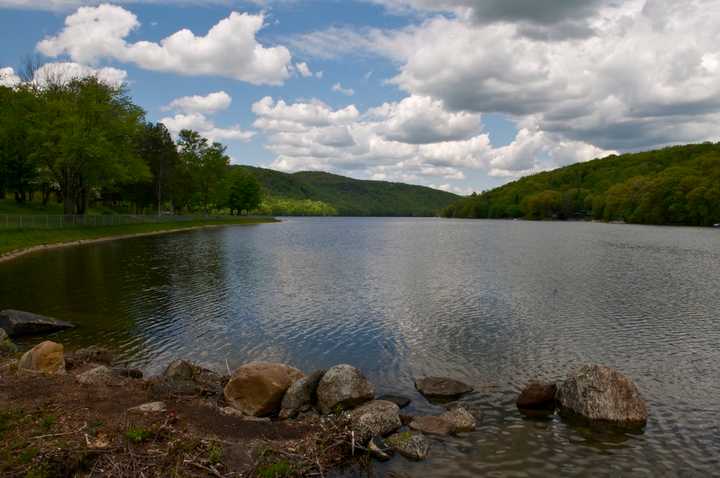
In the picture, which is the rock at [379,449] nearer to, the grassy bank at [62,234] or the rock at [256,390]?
the rock at [256,390]

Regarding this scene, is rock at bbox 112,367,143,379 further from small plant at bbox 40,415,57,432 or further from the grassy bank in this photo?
the grassy bank

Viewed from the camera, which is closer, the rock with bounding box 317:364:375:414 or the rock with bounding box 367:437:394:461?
the rock with bounding box 367:437:394:461

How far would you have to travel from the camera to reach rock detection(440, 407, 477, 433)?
545 inches

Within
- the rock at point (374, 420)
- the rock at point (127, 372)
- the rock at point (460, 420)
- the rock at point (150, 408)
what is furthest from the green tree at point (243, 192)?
the rock at point (460, 420)

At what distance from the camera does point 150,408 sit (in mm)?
13195

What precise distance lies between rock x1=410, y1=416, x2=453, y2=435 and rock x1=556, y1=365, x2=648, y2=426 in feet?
14.1

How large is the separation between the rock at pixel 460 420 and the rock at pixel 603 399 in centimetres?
344

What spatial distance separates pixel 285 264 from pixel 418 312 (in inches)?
1052

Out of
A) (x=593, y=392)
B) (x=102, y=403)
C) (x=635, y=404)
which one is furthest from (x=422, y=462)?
(x=102, y=403)

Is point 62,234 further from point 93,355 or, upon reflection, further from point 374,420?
point 374,420

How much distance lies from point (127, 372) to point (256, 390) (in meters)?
5.61

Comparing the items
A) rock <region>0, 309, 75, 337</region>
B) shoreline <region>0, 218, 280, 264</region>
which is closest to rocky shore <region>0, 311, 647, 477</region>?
rock <region>0, 309, 75, 337</region>

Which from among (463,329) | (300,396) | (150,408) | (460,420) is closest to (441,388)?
(460,420)

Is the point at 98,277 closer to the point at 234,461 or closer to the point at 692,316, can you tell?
the point at 234,461
